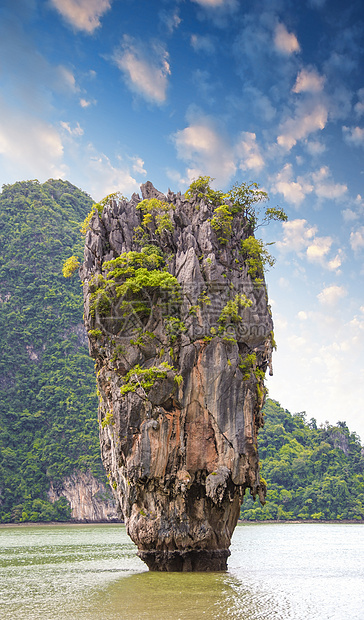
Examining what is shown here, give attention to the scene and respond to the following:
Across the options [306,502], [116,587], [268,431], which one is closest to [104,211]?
[116,587]

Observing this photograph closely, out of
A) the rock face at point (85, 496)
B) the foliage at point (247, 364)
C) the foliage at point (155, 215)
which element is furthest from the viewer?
the rock face at point (85, 496)

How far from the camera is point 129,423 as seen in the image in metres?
16.4

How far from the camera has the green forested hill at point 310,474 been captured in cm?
6481

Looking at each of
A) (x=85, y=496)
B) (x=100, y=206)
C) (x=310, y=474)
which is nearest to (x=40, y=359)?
(x=85, y=496)

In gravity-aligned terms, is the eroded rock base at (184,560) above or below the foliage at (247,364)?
below

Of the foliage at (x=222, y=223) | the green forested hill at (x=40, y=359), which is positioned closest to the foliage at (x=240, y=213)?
the foliage at (x=222, y=223)

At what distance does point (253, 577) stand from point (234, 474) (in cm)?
338

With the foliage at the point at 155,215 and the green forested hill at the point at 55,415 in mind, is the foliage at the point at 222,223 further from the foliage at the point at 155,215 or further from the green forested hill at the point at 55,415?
the green forested hill at the point at 55,415

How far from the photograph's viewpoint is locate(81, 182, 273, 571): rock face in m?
16.5

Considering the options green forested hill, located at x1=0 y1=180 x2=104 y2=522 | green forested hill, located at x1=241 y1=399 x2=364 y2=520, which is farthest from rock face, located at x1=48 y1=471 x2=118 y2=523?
green forested hill, located at x1=241 y1=399 x2=364 y2=520

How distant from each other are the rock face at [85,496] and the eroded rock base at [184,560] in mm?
46464

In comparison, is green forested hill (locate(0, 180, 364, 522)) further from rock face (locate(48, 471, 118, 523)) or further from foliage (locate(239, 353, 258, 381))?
foliage (locate(239, 353, 258, 381))

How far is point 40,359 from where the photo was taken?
3000 inches

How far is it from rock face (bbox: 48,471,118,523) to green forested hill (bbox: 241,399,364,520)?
15977 mm
